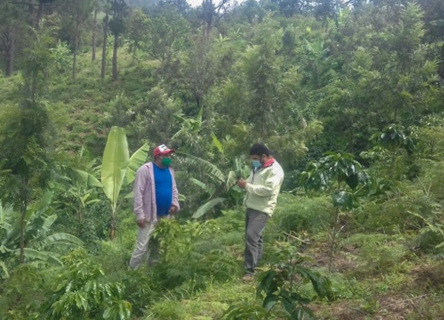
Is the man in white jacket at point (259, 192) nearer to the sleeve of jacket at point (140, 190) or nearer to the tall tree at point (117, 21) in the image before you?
the sleeve of jacket at point (140, 190)

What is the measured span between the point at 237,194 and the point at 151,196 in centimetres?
636

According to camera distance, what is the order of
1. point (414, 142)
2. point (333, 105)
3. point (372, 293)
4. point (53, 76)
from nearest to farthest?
1. point (372, 293)
2. point (53, 76)
3. point (414, 142)
4. point (333, 105)

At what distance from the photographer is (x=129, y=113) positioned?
20641mm

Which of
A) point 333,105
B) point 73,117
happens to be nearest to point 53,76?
point 333,105

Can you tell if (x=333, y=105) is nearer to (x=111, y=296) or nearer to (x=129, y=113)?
(x=129, y=113)

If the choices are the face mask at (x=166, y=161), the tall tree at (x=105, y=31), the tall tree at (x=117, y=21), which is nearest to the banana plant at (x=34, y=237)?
the face mask at (x=166, y=161)

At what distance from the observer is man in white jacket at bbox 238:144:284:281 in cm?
591

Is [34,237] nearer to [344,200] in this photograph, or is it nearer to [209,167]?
[209,167]

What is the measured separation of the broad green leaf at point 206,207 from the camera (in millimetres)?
11727

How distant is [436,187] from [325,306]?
3807mm

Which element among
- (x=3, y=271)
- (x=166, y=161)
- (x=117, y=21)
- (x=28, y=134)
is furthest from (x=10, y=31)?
(x=166, y=161)

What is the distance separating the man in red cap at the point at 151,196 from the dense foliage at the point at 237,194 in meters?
0.25

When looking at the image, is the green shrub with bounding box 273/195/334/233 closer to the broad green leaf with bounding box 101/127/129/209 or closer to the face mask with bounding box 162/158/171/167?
A: the face mask with bounding box 162/158/171/167

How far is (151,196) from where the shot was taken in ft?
20.4
